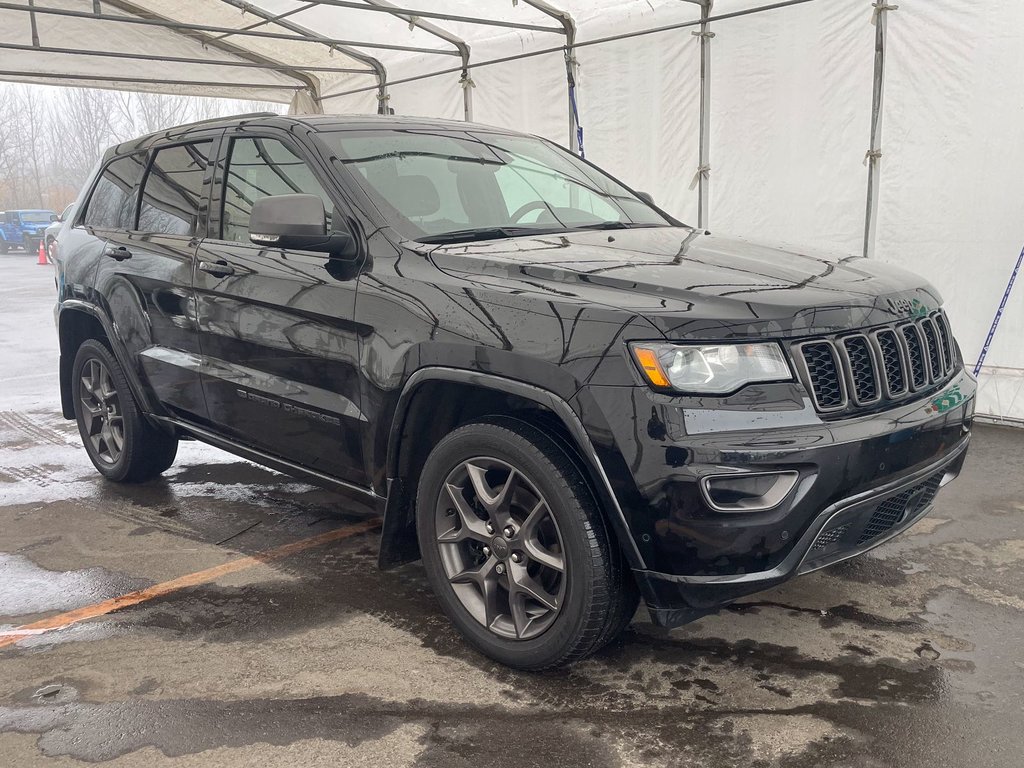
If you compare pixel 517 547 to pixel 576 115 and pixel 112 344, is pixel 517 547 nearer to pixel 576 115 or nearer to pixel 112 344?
pixel 112 344

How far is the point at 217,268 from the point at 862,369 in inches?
100

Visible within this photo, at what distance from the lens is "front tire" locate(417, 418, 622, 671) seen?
2.66 metres

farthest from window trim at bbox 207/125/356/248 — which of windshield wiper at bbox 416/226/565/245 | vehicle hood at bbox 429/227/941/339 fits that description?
vehicle hood at bbox 429/227/941/339

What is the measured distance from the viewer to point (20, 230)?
34375 mm

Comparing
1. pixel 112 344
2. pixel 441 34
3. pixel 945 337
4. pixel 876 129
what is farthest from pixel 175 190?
pixel 441 34

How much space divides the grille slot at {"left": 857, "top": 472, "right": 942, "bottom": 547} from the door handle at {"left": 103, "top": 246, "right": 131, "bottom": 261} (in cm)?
354

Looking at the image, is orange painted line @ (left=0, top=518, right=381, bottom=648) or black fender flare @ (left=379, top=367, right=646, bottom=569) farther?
orange painted line @ (left=0, top=518, right=381, bottom=648)

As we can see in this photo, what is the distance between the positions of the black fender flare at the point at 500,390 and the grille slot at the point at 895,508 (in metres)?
0.72

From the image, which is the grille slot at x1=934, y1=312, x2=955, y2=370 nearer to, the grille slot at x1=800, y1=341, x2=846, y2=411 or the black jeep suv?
the black jeep suv

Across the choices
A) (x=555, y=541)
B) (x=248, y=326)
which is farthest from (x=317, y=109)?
(x=555, y=541)

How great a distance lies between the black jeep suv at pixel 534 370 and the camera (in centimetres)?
248

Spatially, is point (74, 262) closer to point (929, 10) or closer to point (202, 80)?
point (929, 10)

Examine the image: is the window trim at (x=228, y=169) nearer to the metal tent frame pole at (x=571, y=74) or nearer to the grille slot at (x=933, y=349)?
the grille slot at (x=933, y=349)

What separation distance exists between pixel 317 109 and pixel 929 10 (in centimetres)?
917
